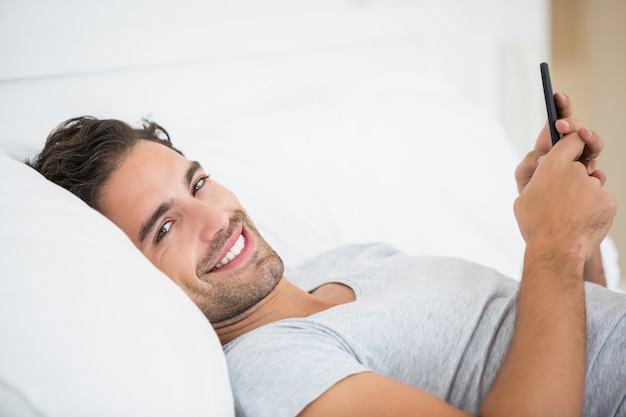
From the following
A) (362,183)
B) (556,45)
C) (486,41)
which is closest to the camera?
(362,183)

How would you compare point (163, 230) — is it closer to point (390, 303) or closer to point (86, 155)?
point (86, 155)

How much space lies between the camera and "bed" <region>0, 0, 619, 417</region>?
695 mm

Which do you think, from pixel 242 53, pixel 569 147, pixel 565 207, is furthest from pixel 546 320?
pixel 242 53

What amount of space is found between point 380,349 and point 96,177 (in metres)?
0.47

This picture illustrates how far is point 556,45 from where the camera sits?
2578mm

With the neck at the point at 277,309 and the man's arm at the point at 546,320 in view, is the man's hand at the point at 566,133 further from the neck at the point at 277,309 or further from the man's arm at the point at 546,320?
the neck at the point at 277,309

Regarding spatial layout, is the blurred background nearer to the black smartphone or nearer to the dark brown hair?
the dark brown hair

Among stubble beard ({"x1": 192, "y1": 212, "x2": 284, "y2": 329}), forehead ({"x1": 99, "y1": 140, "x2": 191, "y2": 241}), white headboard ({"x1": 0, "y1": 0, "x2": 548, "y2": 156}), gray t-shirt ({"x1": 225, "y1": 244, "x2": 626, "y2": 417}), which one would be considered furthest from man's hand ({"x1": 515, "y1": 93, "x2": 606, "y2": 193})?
white headboard ({"x1": 0, "y1": 0, "x2": 548, "y2": 156})

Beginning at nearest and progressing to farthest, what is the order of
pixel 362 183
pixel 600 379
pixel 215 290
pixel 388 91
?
pixel 600 379 → pixel 215 290 → pixel 362 183 → pixel 388 91

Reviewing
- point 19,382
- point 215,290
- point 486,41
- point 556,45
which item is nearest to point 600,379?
point 215,290

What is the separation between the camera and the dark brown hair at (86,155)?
1.02 meters

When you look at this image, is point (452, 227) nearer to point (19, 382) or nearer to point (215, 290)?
point (215, 290)

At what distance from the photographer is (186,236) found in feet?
3.26

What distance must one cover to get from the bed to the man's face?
0.43 ft
